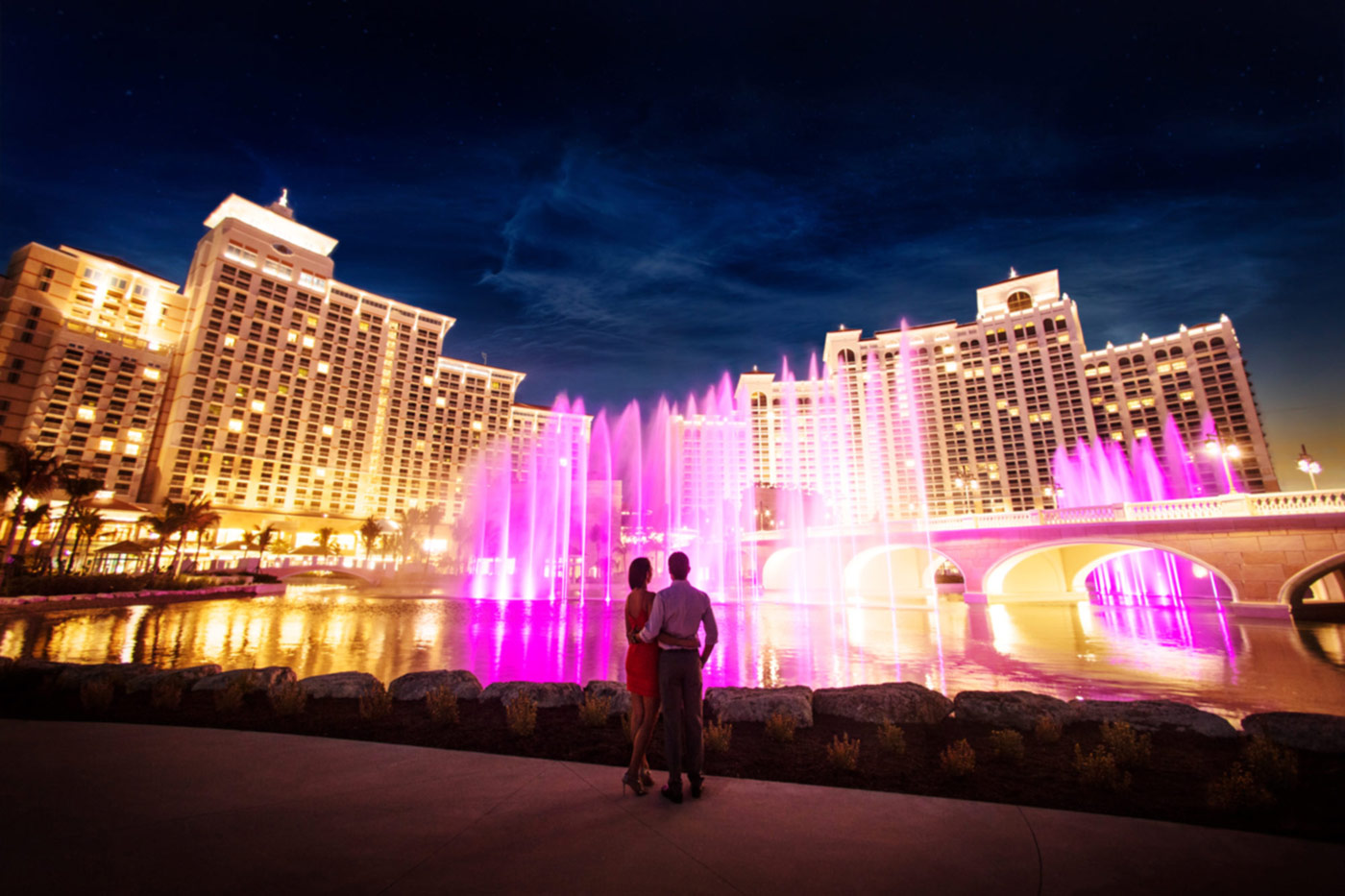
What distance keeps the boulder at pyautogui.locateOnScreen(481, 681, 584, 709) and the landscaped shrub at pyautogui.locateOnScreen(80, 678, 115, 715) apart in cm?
493

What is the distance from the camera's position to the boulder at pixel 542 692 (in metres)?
8.39

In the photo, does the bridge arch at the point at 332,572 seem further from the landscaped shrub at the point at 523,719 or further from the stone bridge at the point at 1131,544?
the landscaped shrub at the point at 523,719

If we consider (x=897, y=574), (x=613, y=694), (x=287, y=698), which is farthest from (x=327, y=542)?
(x=613, y=694)

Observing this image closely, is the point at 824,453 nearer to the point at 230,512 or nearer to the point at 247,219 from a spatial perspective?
the point at 230,512

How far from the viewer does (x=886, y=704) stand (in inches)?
311

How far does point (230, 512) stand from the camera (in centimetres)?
8850

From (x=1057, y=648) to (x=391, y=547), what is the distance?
9726cm

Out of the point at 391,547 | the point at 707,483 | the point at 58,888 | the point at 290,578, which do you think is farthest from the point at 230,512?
the point at 58,888

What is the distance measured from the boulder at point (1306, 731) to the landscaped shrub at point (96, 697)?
568 inches

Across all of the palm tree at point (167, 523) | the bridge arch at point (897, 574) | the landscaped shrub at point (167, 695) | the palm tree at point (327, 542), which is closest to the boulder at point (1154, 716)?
the landscaped shrub at point (167, 695)


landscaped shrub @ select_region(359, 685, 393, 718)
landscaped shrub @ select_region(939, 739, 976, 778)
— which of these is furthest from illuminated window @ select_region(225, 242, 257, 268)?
landscaped shrub @ select_region(939, 739, 976, 778)

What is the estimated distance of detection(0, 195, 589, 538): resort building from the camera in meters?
81.7

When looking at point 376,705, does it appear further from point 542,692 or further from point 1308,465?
point 1308,465

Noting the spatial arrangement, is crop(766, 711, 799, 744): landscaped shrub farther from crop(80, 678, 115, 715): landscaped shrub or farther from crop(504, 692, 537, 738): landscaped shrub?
crop(80, 678, 115, 715): landscaped shrub
